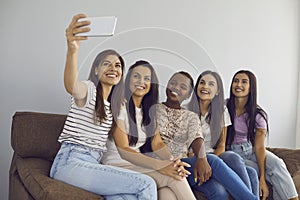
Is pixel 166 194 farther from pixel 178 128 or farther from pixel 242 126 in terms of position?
pixel 242 126

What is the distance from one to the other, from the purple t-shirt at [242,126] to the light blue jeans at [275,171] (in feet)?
0.11

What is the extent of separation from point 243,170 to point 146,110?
563 mm

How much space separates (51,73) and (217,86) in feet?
3.18

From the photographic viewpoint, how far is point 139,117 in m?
2.10

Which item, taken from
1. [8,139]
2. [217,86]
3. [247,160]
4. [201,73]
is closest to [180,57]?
[201,73]

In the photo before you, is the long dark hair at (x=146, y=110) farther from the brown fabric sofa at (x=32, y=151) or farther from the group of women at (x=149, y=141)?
the brown fabric sofa at (x=32, y=151)

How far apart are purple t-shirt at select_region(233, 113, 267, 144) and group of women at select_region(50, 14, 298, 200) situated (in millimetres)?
93

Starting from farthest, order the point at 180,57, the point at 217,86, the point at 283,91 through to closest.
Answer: the point at 283,91 → the point at 217,86 → the point at 180,57

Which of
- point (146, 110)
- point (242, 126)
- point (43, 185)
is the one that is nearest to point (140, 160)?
point (146, 110)

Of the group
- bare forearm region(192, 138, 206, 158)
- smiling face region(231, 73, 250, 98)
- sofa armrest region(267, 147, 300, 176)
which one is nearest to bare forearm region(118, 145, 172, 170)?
bare forearm region(192, 138, 206, 158)

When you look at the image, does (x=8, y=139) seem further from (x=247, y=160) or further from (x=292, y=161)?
(x=292, y=161)

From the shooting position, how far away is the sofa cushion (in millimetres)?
1671

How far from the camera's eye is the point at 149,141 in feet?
6.99

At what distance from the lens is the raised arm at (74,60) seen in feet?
5.53
